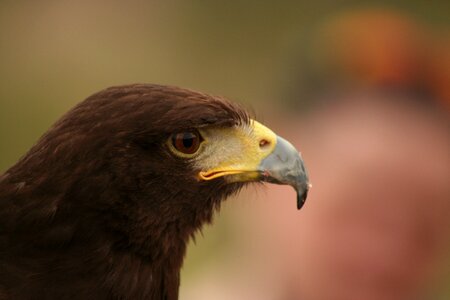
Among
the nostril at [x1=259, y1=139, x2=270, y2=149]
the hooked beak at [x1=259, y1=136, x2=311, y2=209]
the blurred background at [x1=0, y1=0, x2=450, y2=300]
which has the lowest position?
the blurred background at [x1=0, y1=0, x2=450, y2=300]

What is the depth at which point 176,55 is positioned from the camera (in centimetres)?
1024

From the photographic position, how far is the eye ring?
262 cm

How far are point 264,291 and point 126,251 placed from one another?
2220 millimetres

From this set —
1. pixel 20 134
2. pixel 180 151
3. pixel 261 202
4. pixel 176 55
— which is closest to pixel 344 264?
pixel 261 202

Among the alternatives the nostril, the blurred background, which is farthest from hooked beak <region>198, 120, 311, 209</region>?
the blurred background

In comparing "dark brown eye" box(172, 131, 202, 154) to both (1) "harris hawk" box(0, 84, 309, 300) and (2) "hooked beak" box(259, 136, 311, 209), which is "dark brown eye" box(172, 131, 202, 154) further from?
(2) "hooked beak" box(259, 136, 311, 209)

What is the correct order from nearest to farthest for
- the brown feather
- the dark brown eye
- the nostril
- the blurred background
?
1. the brown feather
2. the dark brown eye
3. the nostril
4. the blurred background

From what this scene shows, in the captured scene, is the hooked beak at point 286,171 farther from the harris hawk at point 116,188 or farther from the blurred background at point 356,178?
the blurred background at point 356,178

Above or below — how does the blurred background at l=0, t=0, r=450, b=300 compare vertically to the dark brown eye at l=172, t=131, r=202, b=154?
below

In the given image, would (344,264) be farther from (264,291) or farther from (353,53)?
(353,53)

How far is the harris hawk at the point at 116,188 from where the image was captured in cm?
251

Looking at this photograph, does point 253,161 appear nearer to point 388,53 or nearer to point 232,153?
point 232,153

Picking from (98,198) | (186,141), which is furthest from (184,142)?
(98,198)

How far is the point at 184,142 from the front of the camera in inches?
104
